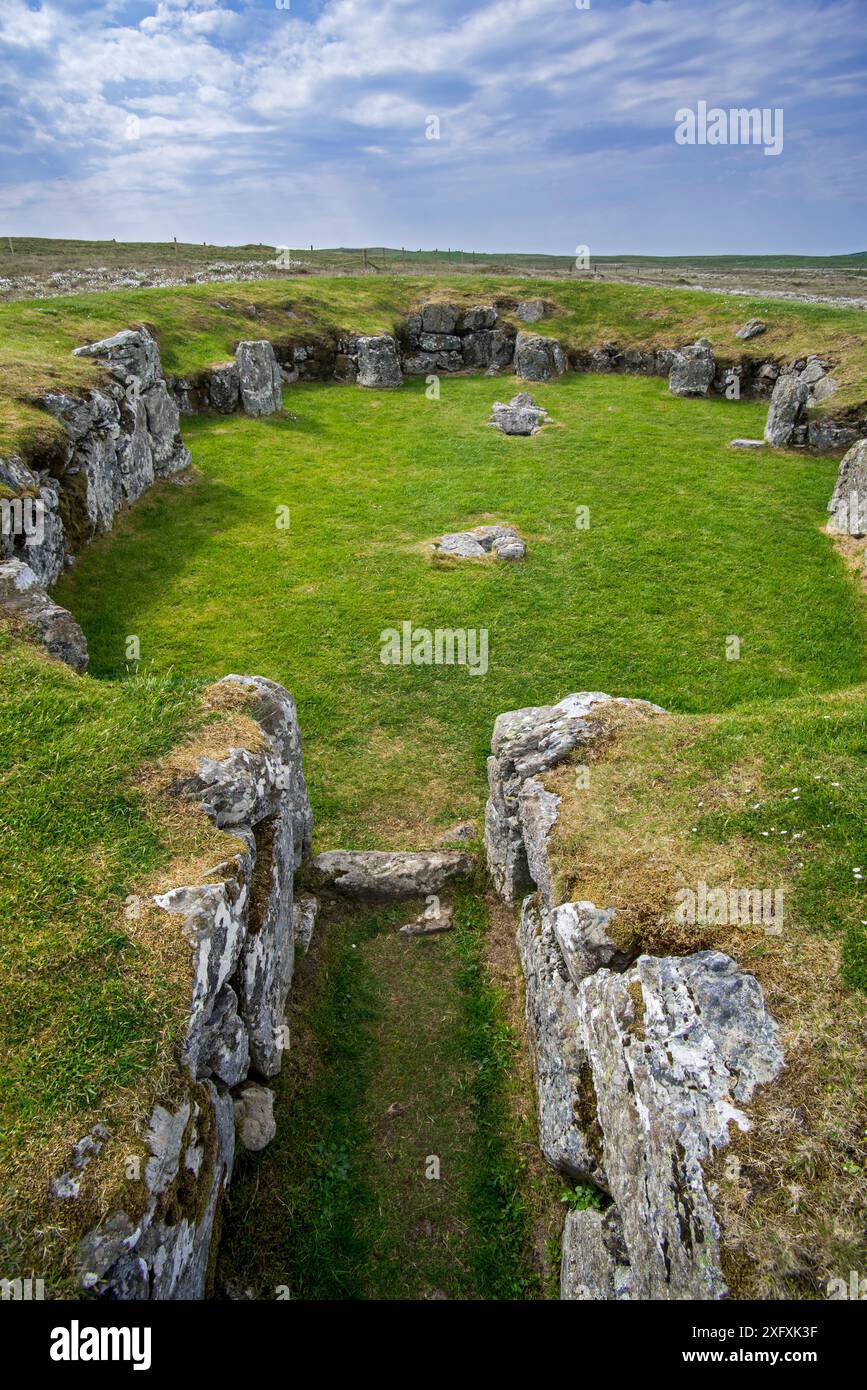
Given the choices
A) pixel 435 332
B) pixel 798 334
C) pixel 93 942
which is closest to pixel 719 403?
pixel 798 334

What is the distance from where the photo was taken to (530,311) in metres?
50.4

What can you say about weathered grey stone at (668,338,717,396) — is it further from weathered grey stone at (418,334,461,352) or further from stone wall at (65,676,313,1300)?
stone wall at (65,676,313,1300)

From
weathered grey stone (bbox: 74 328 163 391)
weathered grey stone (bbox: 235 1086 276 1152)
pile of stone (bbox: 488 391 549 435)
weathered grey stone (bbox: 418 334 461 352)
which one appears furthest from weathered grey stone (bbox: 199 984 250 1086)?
weathered grey stone (bbox: 418 334 461 352)

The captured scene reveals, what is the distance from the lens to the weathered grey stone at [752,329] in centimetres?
4425

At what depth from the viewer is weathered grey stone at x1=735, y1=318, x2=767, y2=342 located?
4425 cm

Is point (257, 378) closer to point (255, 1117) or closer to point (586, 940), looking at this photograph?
point (586, 940)

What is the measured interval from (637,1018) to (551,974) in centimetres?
211

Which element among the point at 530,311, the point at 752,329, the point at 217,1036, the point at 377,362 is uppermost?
the point at 530,311

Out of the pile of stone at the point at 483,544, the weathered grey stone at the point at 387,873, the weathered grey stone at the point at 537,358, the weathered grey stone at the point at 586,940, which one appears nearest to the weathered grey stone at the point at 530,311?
the weathered grey stone at the point at 537,358

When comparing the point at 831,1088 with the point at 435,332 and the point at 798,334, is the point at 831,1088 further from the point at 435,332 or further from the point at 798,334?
the point at 435,332

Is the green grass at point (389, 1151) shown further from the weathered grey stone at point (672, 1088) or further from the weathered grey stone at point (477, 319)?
the weathered grey stone at point (477, 319)

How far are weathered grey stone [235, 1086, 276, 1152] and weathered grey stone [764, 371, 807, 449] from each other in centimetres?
3595

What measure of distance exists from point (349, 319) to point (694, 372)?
2159 centimetres

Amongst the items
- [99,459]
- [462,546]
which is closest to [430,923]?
[462,546]
